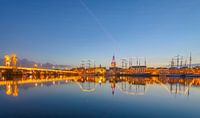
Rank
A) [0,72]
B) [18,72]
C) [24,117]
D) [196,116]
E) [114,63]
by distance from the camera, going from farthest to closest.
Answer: [114,63]
[18,72]
[0,72]
[196,116]
[24,117]

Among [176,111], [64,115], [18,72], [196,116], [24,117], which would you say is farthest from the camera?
[18,72]

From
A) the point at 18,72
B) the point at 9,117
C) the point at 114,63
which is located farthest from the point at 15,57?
the point at 9,117

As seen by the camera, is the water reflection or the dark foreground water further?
the water reflection

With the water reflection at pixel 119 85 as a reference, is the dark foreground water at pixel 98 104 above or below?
above

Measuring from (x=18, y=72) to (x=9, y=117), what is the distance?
145 meters

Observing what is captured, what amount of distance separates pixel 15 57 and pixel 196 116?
15522 centimetres

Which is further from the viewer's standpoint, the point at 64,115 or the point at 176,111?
the point at 176,111

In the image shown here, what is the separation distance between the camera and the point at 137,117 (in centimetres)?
1738

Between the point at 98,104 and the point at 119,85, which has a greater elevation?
the point at 98,104

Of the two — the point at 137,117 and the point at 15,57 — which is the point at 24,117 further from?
the point at 15,57

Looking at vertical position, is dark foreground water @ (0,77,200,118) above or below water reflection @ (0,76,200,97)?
above

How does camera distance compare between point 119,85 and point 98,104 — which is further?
point 119,85

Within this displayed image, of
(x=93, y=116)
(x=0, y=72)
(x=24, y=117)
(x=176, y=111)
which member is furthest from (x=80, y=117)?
(x=0, y=72)

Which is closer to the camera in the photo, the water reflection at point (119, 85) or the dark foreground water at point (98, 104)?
the dark foreground water at point (98, 104)
